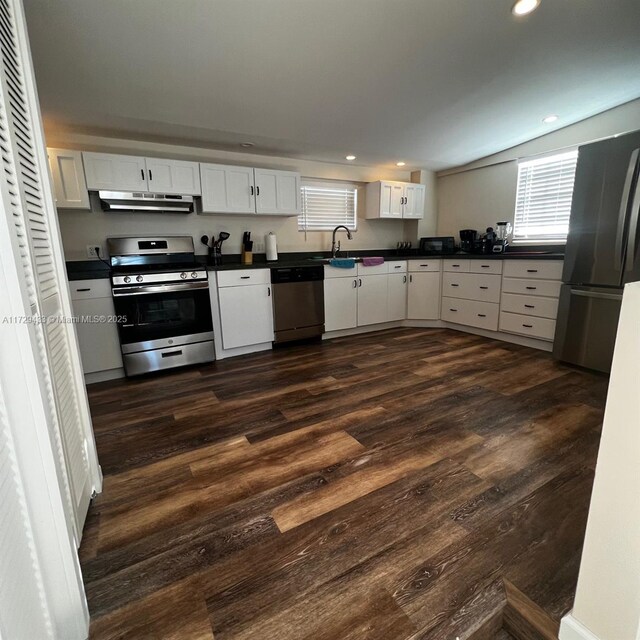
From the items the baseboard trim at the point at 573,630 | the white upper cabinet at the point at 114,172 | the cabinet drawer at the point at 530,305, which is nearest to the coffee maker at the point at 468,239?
the cabinet drawer at the point at 530,305

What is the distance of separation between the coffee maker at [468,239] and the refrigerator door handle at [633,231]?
1850 mm

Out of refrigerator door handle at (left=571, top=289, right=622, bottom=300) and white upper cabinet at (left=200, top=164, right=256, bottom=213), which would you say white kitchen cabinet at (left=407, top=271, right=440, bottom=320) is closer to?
refrigerator door handle at (left=571, top=289, right=622, bottom=300)

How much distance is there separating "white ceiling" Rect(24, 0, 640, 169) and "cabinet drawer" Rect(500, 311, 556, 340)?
2.00 m

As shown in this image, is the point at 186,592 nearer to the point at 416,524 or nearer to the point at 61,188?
the point at 416,524

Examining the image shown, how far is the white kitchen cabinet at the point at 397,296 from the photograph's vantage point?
4.22m

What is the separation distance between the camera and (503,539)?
1.18m

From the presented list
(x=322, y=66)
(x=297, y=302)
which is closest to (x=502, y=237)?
(x=297, y=302)

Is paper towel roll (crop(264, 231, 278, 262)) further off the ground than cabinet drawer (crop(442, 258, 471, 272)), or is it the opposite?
paper towel roll (crop(264, 231, 278, 262))

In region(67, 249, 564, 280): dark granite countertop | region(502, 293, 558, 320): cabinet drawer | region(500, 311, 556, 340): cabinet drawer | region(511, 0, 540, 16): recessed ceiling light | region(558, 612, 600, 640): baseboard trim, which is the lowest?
region(558, 612, 600, 640): baseboard trim

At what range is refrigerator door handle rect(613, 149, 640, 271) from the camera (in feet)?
7.67

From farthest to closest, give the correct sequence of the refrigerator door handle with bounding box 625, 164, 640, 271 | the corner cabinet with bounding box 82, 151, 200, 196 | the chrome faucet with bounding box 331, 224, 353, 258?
1. the chrome faucet with bounding box 331, 224, 353, 258
2. the corner cabinet with bounding box 82, 151, 200, 196
3. the refrigerator door handle with bounding box 625, 164, 640, 271

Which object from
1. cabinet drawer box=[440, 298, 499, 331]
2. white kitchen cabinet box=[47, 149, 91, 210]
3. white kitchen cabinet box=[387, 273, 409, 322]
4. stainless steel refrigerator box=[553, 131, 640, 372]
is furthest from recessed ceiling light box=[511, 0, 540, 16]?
white kitchen cabinet box=[47, 149, 91, 210]

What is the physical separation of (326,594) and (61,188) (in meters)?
3.43

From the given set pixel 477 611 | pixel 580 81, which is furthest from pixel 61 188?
pixel 580 81
